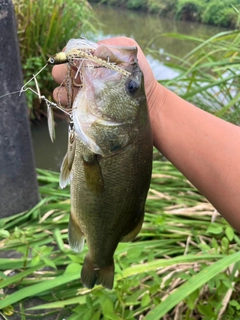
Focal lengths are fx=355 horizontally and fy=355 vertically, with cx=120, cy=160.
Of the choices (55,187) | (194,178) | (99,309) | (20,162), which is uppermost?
(194,178)

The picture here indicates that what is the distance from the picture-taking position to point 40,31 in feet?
13.3

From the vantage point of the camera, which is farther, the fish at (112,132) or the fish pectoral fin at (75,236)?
the fish pectoral fin at (75,236)

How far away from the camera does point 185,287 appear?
1.31m

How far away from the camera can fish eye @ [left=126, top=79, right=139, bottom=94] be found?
0.98 m

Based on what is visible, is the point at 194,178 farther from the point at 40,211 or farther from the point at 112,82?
the point at 40,211

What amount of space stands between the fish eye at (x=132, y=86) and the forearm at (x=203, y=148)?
0.81ft

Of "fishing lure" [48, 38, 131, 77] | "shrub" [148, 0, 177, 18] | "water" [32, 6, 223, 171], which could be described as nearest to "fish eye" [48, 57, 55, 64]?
"fishing lure" [48, 38, 131, 77]

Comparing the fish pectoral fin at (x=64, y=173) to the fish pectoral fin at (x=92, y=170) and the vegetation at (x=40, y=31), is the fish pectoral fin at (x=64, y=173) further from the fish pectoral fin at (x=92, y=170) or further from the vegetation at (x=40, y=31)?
the vegetation at (x=40, y=31)

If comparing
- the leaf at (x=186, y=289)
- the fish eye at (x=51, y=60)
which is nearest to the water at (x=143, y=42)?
the leaf at (x=186, y=289)

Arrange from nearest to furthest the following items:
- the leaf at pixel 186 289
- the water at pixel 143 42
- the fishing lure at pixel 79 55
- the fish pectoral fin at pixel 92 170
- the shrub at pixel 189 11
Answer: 1. the fishing lure at pixel 79 55
2. the fish pectoral fin at pixel 92 170
3. the leaf at pixel 186 289
4. the water at pixel 143 42
5. the shrub at pixel 189 11

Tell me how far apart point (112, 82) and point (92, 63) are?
0.26 ft

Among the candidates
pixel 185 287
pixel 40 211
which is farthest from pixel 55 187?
pixel 185 287

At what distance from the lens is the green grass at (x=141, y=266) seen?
1.39 metres

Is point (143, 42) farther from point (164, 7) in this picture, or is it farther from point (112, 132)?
point (112, 132)
